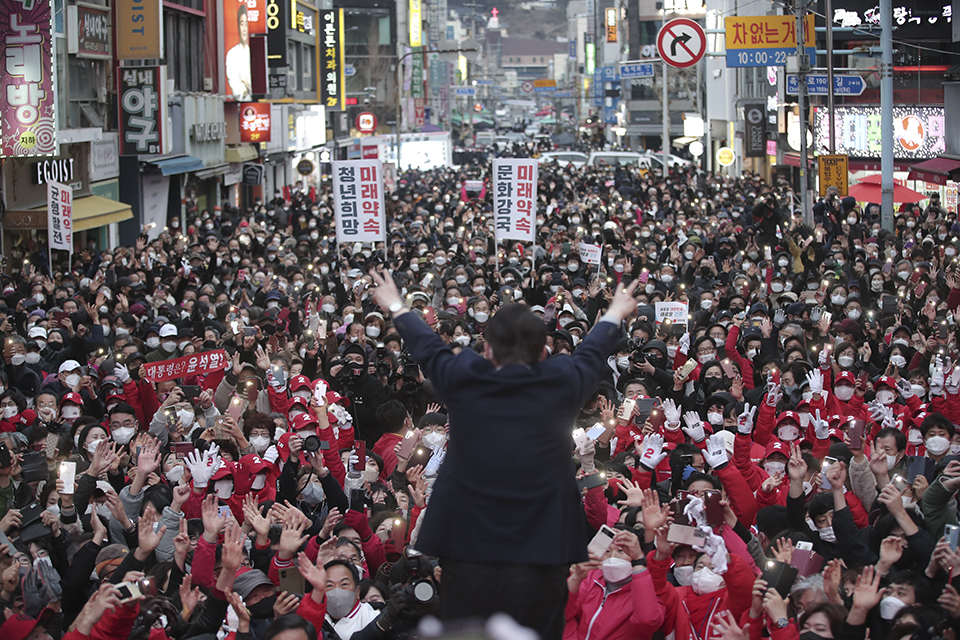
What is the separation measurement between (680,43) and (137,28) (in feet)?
39.5

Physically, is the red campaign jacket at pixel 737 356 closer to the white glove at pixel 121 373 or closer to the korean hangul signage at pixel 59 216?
the white glove at pixel 121 373

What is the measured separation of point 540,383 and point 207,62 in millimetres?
31982

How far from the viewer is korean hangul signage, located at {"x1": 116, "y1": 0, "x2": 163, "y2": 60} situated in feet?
80.6

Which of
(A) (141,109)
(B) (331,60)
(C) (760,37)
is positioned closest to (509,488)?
(C) (760,37)

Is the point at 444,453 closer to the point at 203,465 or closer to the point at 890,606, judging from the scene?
the point at 203,465

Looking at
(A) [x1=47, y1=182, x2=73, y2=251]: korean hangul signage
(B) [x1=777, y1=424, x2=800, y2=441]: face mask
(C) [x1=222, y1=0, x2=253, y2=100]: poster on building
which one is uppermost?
(C) [x1=222, y1=0, x2=253, y2=100]: poster on building

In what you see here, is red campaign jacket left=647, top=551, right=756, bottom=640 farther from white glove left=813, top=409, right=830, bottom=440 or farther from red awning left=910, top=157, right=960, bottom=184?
red awning left=910, top=157, right=960, bottom=184

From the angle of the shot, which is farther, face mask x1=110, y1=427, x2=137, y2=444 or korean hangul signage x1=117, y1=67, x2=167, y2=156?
korean hangul signage x1=117, y1=67, x2=167, y2=156

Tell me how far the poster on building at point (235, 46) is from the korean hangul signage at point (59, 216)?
732 inches

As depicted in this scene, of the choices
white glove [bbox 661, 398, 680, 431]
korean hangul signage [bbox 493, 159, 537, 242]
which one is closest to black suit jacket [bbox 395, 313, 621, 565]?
white glove [bbox 661, 398, 680, 431]

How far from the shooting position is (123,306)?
47.1 ft

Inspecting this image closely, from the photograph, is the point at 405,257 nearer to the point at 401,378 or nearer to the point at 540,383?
the point at 401,378

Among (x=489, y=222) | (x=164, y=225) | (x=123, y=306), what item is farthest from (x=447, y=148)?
(x=123, y=306)

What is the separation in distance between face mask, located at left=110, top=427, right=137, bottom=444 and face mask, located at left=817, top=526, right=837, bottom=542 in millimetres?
5128
